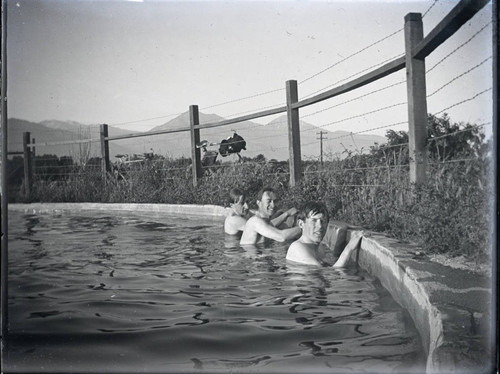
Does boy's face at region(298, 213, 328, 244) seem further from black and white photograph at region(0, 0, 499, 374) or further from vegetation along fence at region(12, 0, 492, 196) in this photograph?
vegetation along fence at region(12, 0, 492, 196)

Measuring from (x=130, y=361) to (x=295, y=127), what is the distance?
5445mm

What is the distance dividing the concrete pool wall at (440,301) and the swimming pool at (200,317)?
12 cm

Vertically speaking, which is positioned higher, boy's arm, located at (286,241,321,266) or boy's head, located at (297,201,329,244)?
boy's head, located at (297,201,329,244)

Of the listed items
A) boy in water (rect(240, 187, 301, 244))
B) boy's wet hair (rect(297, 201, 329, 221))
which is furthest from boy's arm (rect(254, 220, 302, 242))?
boy's wet hair (rect(297, 201, 329, 221))

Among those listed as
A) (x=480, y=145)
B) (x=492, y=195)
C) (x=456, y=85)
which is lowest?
(x=492, y=195)

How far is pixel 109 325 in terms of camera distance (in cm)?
246

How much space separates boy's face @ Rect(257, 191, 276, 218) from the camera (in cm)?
533

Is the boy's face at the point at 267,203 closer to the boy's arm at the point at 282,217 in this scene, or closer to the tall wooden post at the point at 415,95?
the boy's arm at the point at 282,217

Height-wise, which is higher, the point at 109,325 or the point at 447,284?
the point at 447,284

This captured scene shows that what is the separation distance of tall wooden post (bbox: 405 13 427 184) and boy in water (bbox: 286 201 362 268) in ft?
2.61

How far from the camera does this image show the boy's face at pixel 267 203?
210 inches

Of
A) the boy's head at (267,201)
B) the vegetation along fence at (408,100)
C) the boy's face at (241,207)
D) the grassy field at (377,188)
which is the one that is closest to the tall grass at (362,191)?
the grassy field at (377,188)

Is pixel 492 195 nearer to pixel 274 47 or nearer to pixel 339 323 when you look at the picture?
pixel 339 323

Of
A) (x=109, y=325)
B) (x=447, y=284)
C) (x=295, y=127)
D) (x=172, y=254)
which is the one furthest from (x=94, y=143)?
(x=447, y=284)
